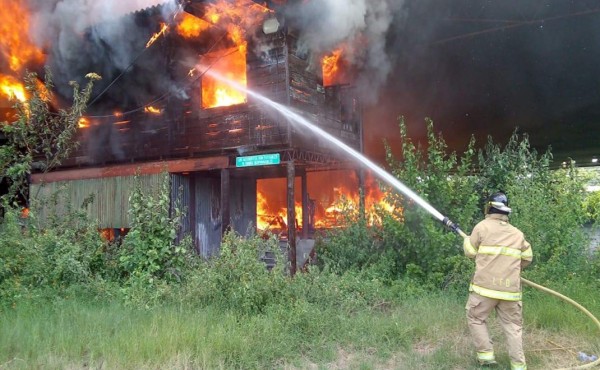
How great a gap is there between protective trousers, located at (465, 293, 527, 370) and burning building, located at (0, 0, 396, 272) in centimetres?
578

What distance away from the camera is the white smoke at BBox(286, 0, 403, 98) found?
32.4 feet

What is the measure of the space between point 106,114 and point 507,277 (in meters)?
11.6

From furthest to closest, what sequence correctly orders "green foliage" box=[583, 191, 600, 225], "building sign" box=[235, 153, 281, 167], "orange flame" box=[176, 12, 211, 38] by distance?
1. "orange flame" box=[176, 12, 211, 38]
2. "building sign" box=[235, 153, 281, 167]
3. "green foliage" box=[583, 191, 600, 225]

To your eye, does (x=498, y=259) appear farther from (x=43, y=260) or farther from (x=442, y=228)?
(x=43, y=260)

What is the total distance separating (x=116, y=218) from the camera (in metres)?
11.9

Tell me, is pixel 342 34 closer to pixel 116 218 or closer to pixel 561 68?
pixel 561 68

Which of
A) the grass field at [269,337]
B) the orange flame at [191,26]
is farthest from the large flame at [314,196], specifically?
the grass field at [269,337]

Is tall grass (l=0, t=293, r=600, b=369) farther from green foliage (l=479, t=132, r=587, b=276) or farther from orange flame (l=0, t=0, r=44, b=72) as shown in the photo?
orange flame (l=0, t=0, r=44, b=72)

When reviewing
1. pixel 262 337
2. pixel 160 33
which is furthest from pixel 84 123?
pixel 262 337

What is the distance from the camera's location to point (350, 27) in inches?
403

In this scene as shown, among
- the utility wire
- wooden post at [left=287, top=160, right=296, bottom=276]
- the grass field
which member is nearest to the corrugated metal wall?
wooden post at [left=287, top=160, right=296, bottom=276]

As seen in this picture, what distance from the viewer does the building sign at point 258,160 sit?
10.3m

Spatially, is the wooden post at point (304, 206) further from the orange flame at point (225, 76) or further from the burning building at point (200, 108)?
the orange flame at point (225, 76)

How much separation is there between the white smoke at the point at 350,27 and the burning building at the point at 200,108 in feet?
1.02
